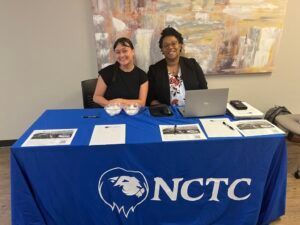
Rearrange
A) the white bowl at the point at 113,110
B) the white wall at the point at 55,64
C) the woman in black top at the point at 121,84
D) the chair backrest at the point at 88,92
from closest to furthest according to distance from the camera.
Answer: the white bowl at the point at 113,110 → the woman in black top at the point at 121,84 → the chair backrest at the point at 88,92 → the white wall at the point at 55,64

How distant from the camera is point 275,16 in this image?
2.51 meters

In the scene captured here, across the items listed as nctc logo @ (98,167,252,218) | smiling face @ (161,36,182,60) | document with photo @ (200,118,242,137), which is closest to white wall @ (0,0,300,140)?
smiling face @ (161,36,182,60)

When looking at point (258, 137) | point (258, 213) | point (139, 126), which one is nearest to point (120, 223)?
point (139, 126)

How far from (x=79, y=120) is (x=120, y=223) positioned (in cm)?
74

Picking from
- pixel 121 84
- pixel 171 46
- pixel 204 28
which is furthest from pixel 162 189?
pixel 204 28

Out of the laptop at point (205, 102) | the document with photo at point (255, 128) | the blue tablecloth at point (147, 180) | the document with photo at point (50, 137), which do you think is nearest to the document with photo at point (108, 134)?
the blue tablecloth at point (147, 180)

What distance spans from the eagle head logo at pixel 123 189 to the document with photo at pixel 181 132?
11.1 inches

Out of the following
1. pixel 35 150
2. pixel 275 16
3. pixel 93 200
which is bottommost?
pixel 93 200

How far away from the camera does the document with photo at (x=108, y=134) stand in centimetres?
135

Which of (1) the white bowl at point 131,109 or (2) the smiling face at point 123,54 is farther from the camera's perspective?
(2) the smiling face at point 123,54

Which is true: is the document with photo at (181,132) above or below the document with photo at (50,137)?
above

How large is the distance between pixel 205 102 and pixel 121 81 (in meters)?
0.80

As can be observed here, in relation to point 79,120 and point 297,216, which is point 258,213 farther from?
point 79,120

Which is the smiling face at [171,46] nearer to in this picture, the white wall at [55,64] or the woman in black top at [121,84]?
the woman in black top at [121,84]
